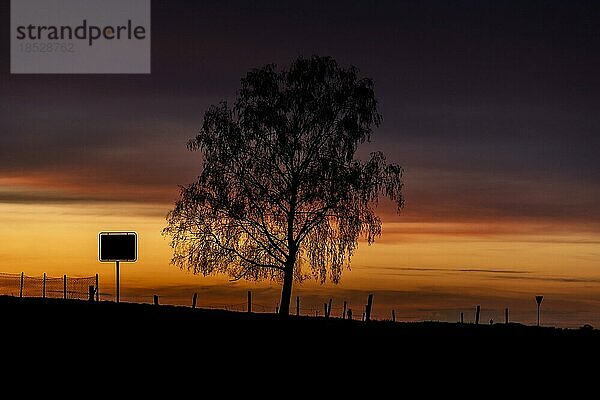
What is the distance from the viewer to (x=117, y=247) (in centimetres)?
7594

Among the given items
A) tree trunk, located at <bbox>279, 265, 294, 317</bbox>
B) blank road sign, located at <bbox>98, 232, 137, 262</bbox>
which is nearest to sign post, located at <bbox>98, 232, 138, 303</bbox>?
blank road sign, located at <bbox>98, 232, 137, 262</bbox>

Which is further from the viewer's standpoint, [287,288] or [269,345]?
[287,288]

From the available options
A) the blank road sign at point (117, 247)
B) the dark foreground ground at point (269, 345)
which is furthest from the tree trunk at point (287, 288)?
the blank road sign at point (117, 247)

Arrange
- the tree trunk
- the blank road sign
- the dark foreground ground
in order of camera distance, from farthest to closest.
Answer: the blank road sign, the tree trunk, the dark foreground ground

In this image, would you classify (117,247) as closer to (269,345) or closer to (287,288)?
(287,288)

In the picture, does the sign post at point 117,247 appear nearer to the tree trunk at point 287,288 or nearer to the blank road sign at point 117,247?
the blank road sign at point 117,247

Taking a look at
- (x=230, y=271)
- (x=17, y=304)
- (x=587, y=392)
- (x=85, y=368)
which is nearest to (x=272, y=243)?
(x=230, y=271)

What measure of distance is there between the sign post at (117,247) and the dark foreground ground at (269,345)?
21178 mm

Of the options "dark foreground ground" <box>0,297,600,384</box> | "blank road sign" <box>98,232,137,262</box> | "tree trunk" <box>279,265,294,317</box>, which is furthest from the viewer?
"blank road sign" <box>98,232,137,262</box>

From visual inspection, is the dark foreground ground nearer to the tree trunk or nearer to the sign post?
the tree trunk

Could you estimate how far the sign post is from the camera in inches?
2975

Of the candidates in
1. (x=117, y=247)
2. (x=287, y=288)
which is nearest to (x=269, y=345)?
(x=287, y=288)

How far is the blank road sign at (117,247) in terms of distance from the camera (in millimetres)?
75562

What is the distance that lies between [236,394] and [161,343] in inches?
500
